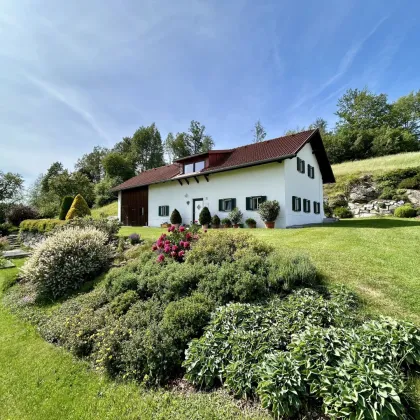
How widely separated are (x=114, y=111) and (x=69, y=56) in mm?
4375

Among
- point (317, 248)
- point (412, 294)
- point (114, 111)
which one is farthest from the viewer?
point (114, 111)

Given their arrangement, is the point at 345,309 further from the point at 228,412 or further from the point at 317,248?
the point at 317,248

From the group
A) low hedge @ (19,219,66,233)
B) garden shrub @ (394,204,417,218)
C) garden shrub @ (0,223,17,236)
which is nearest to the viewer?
low hedge @ (19,219,66,233)

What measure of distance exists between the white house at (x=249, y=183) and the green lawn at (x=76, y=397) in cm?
1164

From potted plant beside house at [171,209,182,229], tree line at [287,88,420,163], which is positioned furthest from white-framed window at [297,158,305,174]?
tree line at [287,88,420,163]

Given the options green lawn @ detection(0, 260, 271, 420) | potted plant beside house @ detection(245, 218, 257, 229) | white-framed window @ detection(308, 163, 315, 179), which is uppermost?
white-framed window @ detection(308, 163, 315, 179)

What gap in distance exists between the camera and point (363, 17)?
8.18 m

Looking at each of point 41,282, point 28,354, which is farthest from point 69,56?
point 28,354

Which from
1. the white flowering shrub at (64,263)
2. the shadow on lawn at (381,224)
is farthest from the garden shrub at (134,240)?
the shadow on lawn at (381,224)

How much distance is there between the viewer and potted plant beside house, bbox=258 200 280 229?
13.0m

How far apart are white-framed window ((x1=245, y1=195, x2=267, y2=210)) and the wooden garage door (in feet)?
35.1

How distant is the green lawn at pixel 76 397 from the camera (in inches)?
92.2

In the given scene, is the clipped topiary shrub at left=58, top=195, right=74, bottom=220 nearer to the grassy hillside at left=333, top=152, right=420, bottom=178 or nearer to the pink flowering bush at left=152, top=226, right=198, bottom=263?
the pink flowering bush at left=152, top=226, right=198, bottom=263

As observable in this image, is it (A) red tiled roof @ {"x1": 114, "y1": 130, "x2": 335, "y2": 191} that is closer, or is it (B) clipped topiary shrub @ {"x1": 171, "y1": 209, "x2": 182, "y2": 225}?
(A) red tiled roof @ {"x1": 114, "y1": 130, "x2": 335, "y2": 191}
